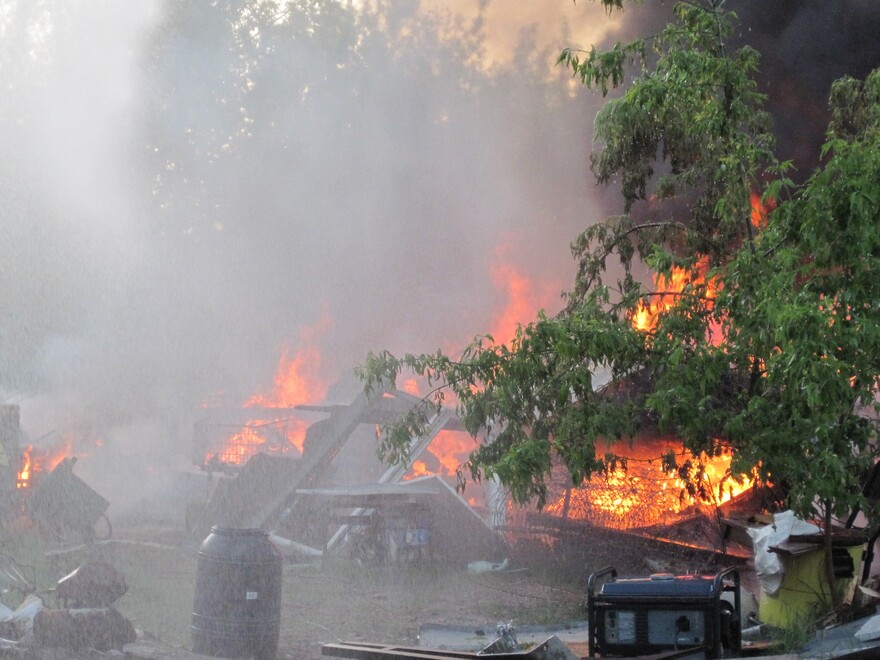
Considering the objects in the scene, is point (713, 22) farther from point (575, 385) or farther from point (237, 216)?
point (237, 216)

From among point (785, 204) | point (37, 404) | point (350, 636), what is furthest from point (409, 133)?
point (785, 204)

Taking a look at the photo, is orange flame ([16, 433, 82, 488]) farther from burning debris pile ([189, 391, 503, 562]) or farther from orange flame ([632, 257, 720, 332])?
orange flame ([632, 257, 720, 332])

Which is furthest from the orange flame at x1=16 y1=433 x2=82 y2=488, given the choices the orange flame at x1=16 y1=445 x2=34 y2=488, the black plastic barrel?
the black plastic barrel

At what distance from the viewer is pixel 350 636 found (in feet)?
29.3

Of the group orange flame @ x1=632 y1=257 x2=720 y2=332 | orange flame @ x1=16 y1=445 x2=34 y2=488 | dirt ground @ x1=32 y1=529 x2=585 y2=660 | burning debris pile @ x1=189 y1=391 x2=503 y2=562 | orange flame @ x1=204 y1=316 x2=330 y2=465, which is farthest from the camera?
orange flame @ x1=204 y1=316 x2=330 y2=465

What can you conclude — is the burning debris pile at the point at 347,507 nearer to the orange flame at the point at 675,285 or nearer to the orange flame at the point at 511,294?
the orange flame at the point at 675,285

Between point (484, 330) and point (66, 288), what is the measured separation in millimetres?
10203

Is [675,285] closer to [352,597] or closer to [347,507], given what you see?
[352,597]

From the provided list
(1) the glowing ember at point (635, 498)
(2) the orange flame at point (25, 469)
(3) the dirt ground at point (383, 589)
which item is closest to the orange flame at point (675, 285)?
(3) the dirt ground at point (383, 589)

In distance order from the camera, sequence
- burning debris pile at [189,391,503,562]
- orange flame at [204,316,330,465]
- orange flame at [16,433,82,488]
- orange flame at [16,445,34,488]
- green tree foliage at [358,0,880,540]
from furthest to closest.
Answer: orange flame at [204,316,330,465], orange flame at [16,433,82,488], orange flame at [16,445,34,488], burning debris pile at [189,391,503,562], green tree foliage at [358,0,880,540]

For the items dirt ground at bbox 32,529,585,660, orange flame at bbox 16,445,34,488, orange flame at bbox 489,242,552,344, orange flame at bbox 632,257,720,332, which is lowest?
dirt ground at bbox 32,529,585,660

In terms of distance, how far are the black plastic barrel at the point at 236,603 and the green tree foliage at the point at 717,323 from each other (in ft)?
5.01

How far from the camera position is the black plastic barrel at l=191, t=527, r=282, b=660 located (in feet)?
25.9

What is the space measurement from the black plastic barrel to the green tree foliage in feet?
5.01
